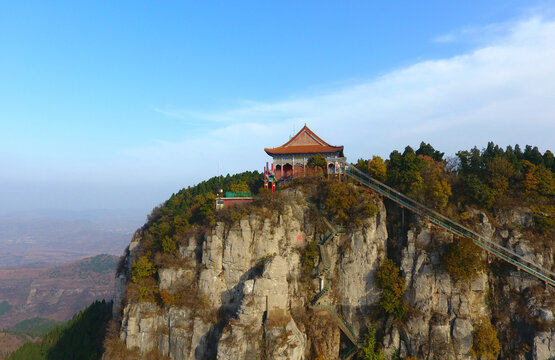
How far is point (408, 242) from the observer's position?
26.4m

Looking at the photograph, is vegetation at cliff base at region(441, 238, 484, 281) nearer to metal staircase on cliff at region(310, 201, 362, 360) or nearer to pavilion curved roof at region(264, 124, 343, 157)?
metal staircase on cliff at region(310, 201, 362, 360)

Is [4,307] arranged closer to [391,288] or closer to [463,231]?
[391,288]

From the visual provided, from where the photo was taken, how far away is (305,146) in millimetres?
36344

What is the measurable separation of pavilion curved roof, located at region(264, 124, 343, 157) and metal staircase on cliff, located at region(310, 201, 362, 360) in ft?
29.0

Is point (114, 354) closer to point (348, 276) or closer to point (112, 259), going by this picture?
point (348, 276)

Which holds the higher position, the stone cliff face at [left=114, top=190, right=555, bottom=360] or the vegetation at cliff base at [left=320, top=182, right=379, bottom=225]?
the vegetation at cliff base at [left=320, top=182, right=379, bottom=225]

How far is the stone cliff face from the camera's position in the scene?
24.2 m

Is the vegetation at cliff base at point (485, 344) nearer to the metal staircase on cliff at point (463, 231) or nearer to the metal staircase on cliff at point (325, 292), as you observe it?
the metal staircase on cliff at point (463, 231)

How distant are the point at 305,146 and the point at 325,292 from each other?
50.1 ft

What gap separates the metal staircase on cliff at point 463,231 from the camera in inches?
961

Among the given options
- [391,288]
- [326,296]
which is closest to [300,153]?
[326,296]

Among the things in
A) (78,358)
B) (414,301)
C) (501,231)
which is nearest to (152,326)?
(78,358)

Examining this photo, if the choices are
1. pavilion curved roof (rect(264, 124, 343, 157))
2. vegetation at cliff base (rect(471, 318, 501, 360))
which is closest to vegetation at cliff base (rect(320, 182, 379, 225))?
pavilion curved roof (rect(264, 124, 343, 157))

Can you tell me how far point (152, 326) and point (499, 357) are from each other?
83.1 ft
